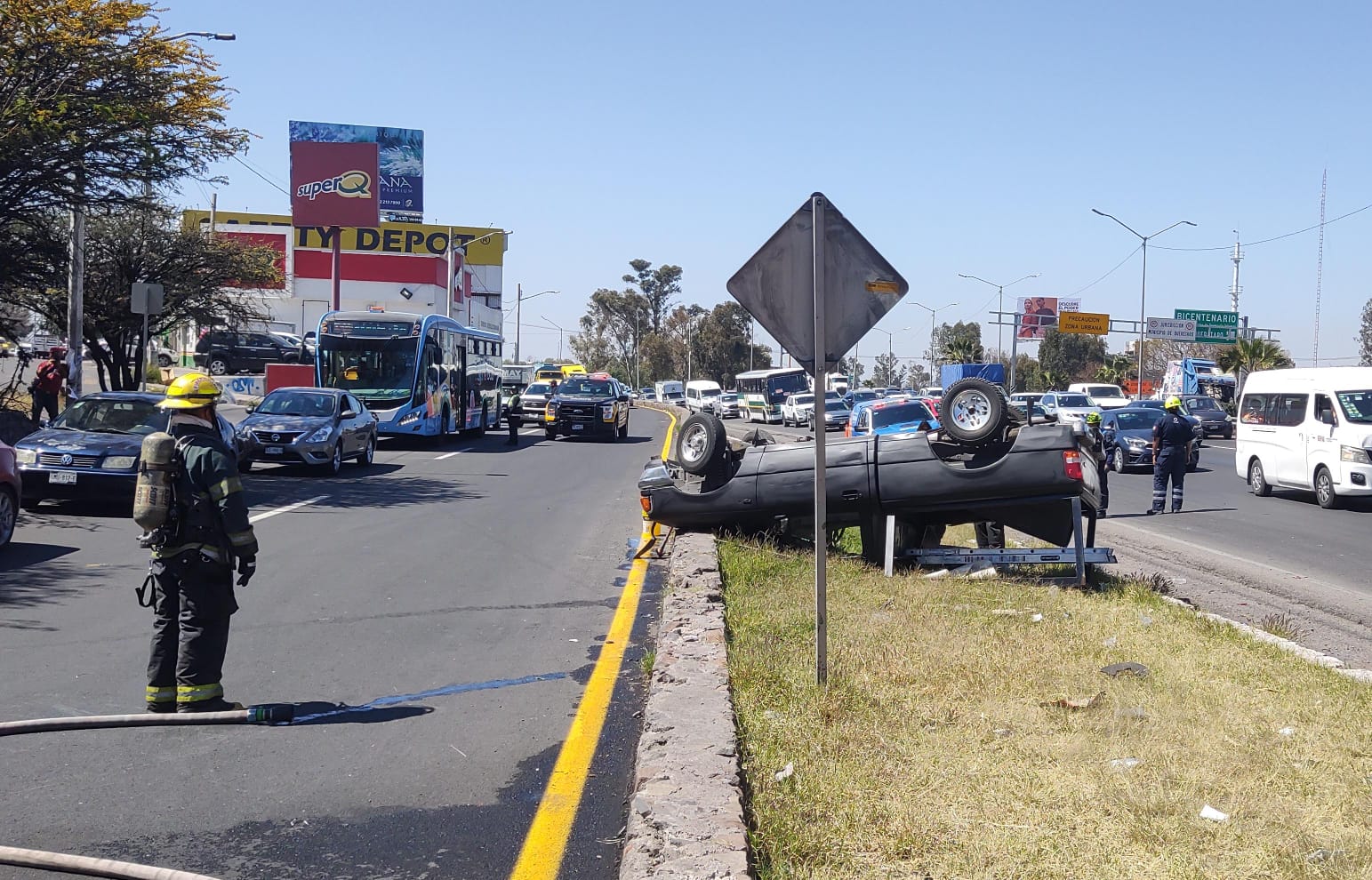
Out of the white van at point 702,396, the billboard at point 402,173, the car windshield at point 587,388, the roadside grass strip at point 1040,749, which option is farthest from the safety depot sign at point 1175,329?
the roadside grass strip at point 1040,749

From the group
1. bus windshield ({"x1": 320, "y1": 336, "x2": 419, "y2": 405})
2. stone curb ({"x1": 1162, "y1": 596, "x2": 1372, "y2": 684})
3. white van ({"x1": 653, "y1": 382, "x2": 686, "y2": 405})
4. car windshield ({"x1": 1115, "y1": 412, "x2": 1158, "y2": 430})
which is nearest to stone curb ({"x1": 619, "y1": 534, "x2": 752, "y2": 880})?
stone curb ({"x1": 1162, "y1": 596, "x2": 1372, "y2": 684})

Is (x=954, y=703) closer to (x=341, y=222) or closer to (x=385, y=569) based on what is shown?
(x=385, y=569)

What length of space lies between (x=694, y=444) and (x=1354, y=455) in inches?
509

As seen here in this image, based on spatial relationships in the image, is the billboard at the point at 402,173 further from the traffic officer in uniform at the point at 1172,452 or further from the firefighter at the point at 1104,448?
the traffic officer in uniform at the point at 1172,452

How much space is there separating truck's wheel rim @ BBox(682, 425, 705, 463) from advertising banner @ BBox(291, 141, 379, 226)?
3866 centimetres

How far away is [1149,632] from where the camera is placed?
27.1 ft

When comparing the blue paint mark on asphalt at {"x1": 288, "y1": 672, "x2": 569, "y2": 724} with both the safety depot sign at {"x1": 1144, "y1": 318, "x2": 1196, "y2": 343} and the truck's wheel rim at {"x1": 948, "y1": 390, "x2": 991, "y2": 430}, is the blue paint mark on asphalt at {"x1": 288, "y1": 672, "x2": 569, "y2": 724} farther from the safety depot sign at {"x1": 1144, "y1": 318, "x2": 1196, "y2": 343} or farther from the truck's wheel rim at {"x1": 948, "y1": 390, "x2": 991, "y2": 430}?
the safety depot sign at {"x1": 1144, "y1": 318, "x2": 1196, "y2": 343}

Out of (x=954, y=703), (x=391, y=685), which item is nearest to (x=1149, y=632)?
(x=954, y=703)

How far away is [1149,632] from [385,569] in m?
6.40

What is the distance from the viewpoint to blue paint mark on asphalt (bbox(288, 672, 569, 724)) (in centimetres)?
635

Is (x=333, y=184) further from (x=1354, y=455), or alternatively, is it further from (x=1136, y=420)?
(x=1354, y=455)

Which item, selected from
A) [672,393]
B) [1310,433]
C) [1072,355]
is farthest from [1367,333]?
[1310,433]

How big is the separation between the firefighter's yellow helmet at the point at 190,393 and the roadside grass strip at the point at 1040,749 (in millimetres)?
3083

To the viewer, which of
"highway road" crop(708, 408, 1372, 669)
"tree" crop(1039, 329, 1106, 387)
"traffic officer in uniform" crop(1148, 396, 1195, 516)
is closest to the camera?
"highway road" crop(708, 408, 1372, 669)
